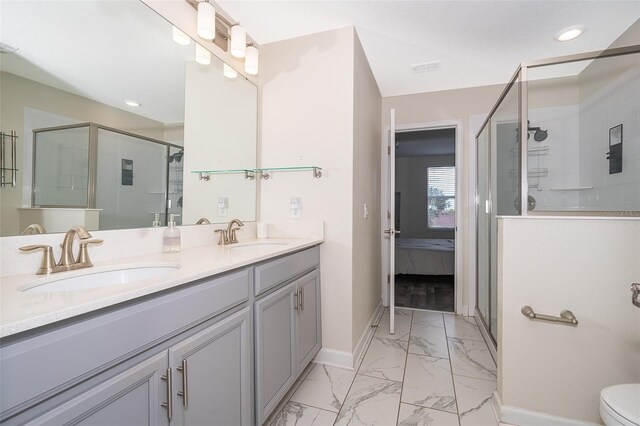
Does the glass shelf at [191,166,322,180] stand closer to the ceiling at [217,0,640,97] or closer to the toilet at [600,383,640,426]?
the ceiling at [217,0,640,97]

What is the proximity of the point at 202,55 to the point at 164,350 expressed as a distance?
1717 mm

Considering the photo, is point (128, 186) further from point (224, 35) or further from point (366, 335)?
point (366, 335)

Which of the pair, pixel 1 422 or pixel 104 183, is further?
pixel 104 183

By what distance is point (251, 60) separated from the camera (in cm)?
211

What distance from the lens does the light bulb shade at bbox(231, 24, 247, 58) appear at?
1.90m

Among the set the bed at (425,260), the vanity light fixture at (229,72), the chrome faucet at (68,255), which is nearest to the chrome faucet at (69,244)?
the chrome faucet at (68,255)

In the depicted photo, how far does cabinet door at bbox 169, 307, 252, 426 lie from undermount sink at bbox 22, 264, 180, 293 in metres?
0.30

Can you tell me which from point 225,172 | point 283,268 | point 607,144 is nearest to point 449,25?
point 607,144

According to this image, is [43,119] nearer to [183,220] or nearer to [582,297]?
[183,220]

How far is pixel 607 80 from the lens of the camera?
80.2 inches

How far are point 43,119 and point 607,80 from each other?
322cm

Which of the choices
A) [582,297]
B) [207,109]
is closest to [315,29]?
[207,109]

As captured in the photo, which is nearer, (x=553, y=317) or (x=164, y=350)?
(x=164, y=350)

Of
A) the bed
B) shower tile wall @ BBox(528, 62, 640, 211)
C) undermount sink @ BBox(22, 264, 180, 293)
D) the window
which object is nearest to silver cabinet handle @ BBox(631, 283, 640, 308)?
shower tile wall @ BBox(528, 62, 640, 211)
